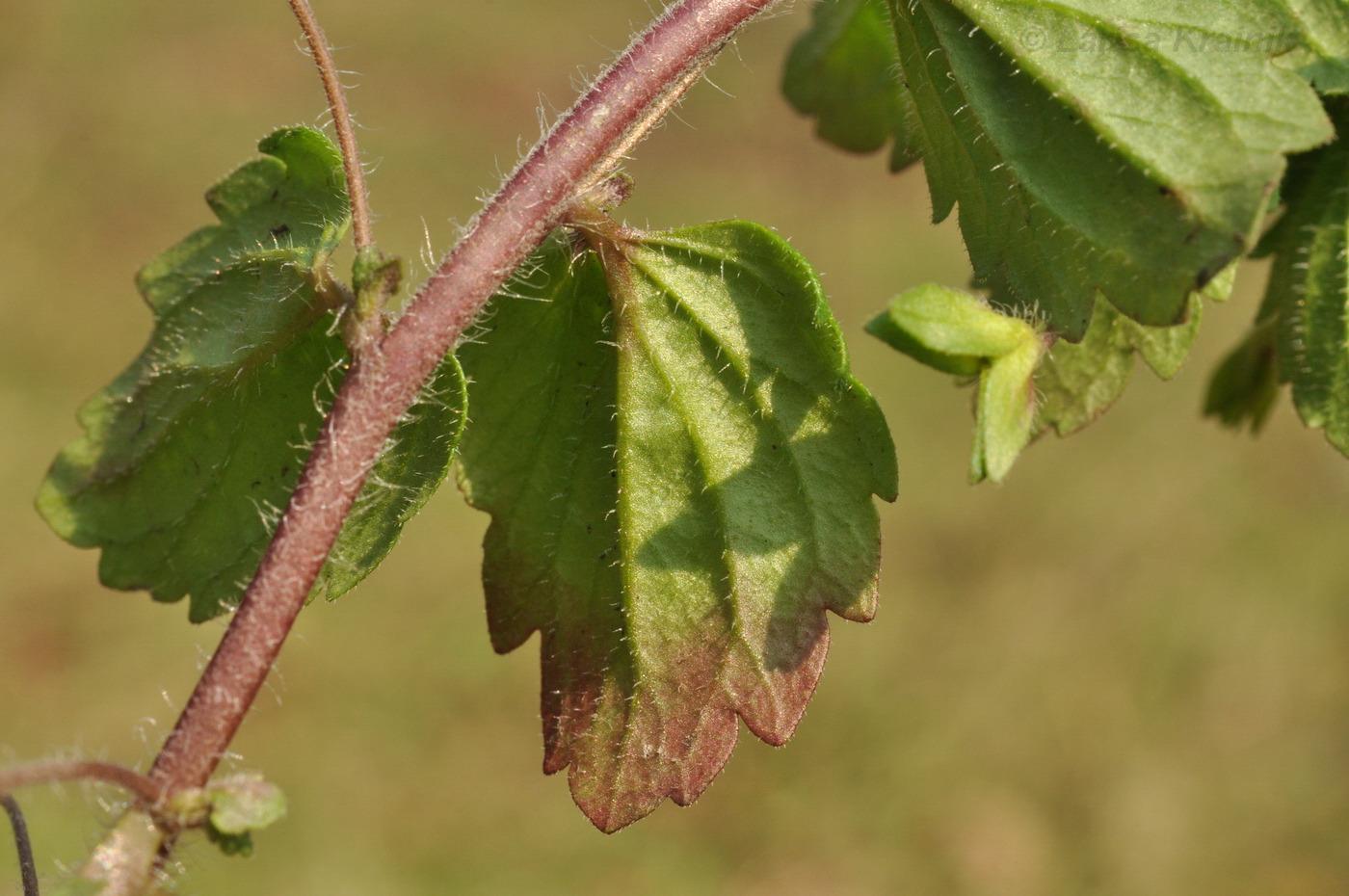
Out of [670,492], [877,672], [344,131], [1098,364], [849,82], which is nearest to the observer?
[344,131]

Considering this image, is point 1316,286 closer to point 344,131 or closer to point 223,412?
point 344,131

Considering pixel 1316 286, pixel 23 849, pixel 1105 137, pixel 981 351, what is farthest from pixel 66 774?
pixel 1316 286

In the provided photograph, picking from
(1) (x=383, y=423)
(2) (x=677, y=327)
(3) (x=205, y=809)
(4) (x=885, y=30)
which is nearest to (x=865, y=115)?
(4) (x=885, y=30)

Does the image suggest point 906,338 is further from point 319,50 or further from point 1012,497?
point 1012,497

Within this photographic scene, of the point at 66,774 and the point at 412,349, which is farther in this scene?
the point at 412,349

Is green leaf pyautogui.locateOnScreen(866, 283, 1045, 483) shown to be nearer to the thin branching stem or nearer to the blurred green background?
the thin branching stem

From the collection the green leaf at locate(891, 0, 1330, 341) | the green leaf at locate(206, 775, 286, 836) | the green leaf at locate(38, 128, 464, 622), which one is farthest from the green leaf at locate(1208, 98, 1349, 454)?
the green leaf at locate(206, 775, 286, 836)
